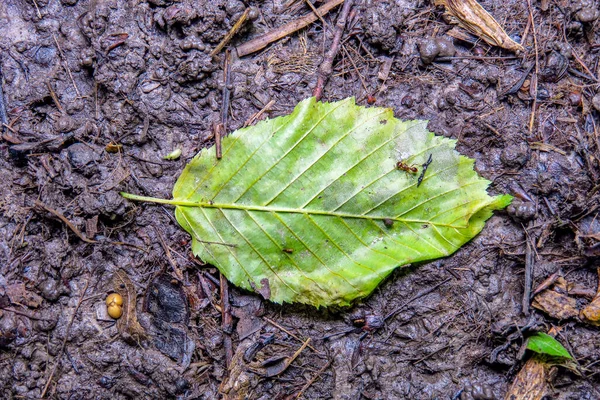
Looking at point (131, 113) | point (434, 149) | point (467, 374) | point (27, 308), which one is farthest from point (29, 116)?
point (467, 374)

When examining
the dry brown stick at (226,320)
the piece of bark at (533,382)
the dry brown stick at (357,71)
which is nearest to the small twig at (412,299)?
the piece of bark at (533,382)

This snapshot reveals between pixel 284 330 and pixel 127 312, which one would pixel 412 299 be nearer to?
pixel 284 330

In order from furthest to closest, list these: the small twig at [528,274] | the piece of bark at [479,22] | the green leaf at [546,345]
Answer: the piece of bark at [479,22]
the small twig at [528,274]
the green leaf at [546,345]

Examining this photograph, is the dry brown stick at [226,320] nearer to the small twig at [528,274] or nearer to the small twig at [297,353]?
the small twig at [297,353]

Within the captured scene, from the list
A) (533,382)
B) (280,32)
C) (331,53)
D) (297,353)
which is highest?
(280,32)

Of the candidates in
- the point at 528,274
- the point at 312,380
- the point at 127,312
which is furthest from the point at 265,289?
the point at 528,274

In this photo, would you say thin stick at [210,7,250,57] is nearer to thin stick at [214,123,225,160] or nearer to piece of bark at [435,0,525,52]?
thin stick at [214,123,225,160]

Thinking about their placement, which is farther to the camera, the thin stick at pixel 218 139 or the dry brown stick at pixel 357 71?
the dry brown stick at pixel 357 71
